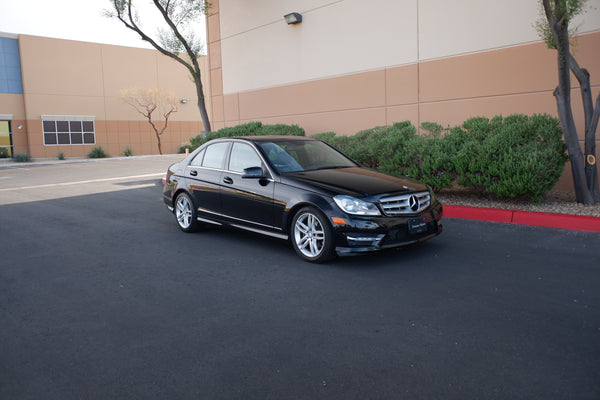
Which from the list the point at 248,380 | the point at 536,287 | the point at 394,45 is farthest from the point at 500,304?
the point at 394,45

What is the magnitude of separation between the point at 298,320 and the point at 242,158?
135 inches

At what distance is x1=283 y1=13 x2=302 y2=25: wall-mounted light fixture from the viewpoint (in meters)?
15.2

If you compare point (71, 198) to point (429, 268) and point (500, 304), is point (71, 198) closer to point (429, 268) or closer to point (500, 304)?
point (429, 268)

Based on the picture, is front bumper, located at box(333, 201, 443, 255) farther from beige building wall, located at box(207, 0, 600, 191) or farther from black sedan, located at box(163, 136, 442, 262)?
beige building wall, located at box(207, 0, 600, 191)

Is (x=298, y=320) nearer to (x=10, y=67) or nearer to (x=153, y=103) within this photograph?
(x=10, y=67)

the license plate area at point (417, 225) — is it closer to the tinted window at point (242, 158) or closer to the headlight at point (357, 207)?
the headlight at point (357, 207)

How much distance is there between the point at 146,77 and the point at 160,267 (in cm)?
4040

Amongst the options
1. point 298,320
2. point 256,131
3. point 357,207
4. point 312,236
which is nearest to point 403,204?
point 357,207

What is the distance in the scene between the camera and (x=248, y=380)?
3.17m

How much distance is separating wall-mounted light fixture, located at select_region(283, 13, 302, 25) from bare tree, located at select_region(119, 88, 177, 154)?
28942 millimetres

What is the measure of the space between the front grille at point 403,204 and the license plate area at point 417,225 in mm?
122

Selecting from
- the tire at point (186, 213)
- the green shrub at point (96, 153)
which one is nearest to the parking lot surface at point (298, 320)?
the tire at point (186, 213)

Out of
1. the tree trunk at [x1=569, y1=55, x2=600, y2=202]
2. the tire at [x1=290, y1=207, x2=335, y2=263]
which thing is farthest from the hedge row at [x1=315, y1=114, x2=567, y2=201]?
the tire at [x1=290, y1=207, x2=335, y2=263]

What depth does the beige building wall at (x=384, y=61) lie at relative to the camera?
10.6 meters
